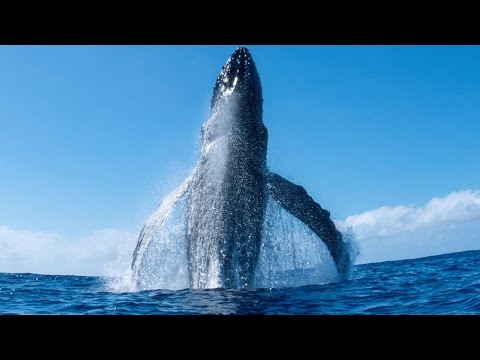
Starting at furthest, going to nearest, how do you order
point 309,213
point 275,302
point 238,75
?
1. point 309,213
2. point 238,75
3. point 275,302

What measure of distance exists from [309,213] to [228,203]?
95.6 inches

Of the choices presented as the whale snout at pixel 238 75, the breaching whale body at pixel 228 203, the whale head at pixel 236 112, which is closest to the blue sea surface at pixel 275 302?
the breaching whale body at pixel 228 203

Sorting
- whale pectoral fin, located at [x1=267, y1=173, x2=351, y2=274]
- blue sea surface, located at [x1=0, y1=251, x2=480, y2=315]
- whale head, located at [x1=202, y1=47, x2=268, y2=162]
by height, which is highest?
whale head, located at [x1=202, y1=47, x2=268, y2=162]

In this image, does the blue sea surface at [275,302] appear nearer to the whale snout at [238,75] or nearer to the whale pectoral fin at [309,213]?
the whale pectoral fin at [309,213]

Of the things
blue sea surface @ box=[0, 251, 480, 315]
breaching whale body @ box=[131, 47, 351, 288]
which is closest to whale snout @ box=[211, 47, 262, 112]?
breaching whale body @ box=[131, 47, 351, 288]

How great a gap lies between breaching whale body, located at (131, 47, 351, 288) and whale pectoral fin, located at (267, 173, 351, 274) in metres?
0.07

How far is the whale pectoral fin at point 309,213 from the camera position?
9.73 meters

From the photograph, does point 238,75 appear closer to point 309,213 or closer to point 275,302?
point 309,213

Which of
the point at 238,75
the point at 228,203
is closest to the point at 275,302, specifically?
the point at 228,203

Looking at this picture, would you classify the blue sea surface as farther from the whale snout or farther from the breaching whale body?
the whale snout

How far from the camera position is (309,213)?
9.92 meters

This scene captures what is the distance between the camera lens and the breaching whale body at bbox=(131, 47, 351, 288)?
830cm
